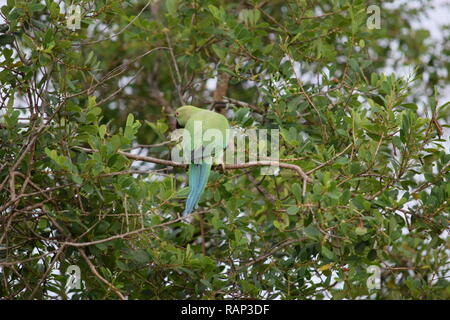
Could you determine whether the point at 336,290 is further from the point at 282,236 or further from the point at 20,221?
the point at 20,221

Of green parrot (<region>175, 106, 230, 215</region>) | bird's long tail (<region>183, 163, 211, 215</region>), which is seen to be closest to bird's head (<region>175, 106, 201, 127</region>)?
green parrot (<region>175, 106, 230, 215</region>)

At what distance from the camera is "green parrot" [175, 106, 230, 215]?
4.78 m

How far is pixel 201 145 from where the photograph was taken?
5066 millimetres

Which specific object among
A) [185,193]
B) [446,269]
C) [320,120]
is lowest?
[446,269]

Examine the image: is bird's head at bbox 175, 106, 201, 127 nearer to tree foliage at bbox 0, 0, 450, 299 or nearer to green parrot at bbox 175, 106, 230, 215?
green parrot at bbox 175, 106, 230, 215

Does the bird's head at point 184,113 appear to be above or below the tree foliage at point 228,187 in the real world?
above

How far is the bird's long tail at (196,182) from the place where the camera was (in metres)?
4.71

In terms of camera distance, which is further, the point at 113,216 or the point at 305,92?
the point at 305,92

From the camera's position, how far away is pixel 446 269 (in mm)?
5133

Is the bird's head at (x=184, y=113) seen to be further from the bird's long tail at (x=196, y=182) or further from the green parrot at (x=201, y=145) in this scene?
the bird's long tail at (x=196, y=182)

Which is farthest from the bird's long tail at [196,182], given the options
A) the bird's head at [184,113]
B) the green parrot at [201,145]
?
the bird's head at [184,113]

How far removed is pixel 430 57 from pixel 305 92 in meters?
3.71
